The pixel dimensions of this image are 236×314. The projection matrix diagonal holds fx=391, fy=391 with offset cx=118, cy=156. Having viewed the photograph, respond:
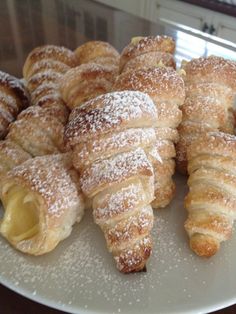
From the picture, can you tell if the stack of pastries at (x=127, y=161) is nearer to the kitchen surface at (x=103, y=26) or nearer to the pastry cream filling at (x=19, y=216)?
the pastry cream filling at (x=19, y=216)

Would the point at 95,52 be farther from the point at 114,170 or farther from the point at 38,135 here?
the point at 114,170

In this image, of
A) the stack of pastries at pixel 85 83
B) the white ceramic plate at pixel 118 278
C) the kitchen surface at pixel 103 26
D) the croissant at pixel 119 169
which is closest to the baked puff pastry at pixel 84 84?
the stack of pastries at pixel 85 83

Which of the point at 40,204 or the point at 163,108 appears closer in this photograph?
the point at 40,204

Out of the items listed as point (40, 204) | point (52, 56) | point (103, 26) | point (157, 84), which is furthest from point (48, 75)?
point (103, 26)

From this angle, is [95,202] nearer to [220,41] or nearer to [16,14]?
[220,41]

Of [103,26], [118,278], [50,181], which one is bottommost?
[103,26]

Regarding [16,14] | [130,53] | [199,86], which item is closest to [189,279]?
[199,86]

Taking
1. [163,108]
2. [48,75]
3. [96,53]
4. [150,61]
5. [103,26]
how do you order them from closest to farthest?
1. [163,108]
2. [150,61]
3. [48,75]
4. [96,53]
5. [103,26]
